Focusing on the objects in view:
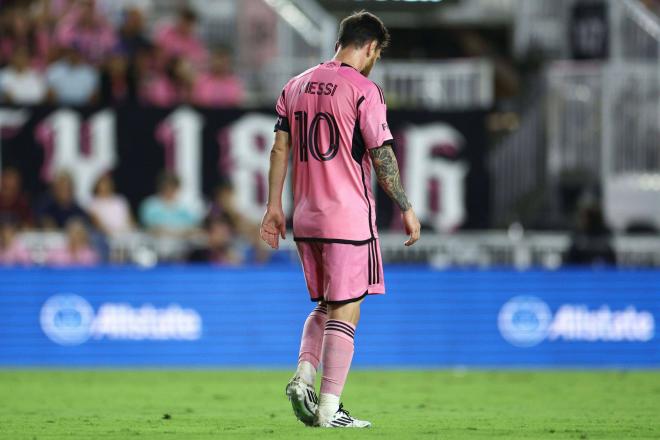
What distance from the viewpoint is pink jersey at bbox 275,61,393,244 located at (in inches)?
320

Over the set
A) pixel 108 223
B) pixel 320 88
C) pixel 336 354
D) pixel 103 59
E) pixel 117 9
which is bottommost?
pixel 336 354

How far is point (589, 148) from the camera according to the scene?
65.0 feet

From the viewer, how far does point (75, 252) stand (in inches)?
636

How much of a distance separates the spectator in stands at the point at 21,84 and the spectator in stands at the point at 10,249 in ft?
8.19

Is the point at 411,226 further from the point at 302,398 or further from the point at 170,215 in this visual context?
the point at 170,215

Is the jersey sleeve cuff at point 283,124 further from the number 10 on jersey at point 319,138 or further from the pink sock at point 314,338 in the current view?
the pink sock at point 314,338

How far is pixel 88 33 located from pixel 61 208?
11.0ft

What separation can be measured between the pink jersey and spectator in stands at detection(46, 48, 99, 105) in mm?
10297

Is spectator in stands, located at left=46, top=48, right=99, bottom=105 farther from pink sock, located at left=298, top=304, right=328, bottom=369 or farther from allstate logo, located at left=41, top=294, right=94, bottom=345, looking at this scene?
pink sock, located at left=298, top=304, right=328, bottom=369

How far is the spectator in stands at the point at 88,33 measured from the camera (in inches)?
751

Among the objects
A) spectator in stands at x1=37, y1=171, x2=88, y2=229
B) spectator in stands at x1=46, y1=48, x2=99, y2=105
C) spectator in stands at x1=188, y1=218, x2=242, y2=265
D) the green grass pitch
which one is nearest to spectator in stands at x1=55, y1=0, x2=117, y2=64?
spectator in stands at x1=46, y1=48, x2=99, y2=105

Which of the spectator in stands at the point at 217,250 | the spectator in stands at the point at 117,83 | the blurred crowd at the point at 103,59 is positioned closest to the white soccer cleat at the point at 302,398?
the spectator in stands at the point at 217,250

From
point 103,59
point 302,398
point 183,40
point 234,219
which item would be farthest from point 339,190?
point 183,40

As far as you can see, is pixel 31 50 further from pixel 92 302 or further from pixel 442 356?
pixel 442 356
